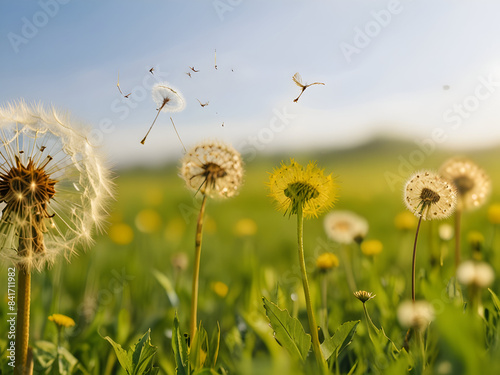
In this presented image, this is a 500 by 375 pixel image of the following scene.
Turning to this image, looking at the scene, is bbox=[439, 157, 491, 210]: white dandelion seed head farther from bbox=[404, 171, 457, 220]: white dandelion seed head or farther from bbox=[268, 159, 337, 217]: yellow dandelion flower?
bbox=[268, 159, 337, 217]: yellow dandelion flower

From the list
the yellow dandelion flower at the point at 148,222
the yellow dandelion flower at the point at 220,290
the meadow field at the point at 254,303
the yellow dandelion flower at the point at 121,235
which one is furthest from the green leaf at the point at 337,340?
the yellow dandelion flower at the point at 148,222

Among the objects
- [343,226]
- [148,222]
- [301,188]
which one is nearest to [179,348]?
[301,188]

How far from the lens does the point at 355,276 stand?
297 cm

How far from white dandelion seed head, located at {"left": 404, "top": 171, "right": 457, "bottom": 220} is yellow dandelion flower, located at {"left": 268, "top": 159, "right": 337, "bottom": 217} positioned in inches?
12.1

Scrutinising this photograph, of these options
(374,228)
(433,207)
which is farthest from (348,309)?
(374,228)

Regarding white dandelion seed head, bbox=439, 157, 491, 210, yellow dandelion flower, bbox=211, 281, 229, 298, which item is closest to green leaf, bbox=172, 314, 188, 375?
yellow dandelion flower, bbox=211, 281, 229, 298

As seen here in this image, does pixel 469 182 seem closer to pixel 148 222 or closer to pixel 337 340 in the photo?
pixel 337 340

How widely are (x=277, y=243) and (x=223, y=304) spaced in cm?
251

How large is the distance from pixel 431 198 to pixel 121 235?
13.1ft

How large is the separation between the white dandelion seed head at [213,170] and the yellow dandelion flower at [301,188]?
28 cm

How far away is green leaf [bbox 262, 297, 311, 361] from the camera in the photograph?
54.2 inches

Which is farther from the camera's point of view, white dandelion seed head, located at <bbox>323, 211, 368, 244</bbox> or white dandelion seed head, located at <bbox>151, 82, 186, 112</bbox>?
white dandelion seed head, located at <bbox>323, 211, 368, 244</bbox>

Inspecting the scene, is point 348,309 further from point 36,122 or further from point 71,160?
point 36,122

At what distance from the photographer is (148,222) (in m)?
5.53
